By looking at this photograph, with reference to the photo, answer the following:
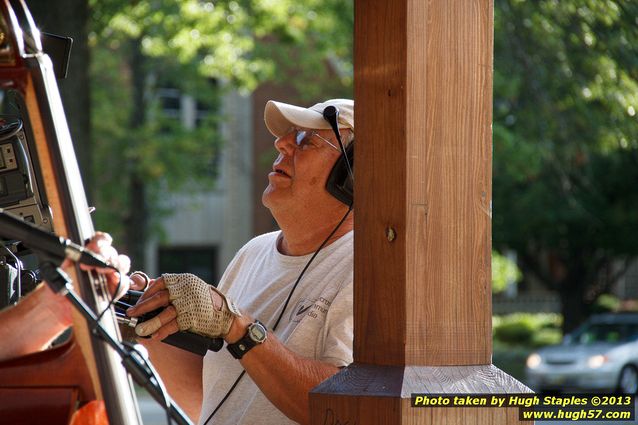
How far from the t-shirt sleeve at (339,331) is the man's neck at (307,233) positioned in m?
0.30

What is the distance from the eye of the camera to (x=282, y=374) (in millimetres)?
2533

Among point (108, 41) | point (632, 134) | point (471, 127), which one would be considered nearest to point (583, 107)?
point (632, 134)

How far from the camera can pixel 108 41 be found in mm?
16812

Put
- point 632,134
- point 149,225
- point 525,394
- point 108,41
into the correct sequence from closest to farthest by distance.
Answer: point 525,394 → point 632,134 → point 108,41 → point 149,225

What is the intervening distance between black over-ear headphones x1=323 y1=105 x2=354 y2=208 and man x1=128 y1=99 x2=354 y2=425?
0.02 metres

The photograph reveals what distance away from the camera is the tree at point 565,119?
23.7ft

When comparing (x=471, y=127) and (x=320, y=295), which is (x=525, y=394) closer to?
(x=471, y=127)

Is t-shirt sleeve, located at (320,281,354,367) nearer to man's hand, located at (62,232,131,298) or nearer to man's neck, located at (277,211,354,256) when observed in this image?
man's neck, located at (277,211,354,256)

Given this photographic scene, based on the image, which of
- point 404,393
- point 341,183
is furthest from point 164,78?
point 404,393

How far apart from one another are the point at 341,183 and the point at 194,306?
847 millimetres

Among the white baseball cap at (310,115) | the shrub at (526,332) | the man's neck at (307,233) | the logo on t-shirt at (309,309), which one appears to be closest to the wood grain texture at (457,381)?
the logo on t-shirt at (309,309)

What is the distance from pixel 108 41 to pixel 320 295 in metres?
14.7

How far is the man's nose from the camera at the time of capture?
10.3 feet

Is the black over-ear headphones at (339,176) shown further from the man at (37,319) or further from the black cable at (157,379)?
the black cable at (157,379)
